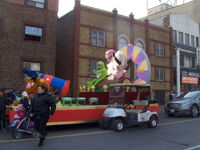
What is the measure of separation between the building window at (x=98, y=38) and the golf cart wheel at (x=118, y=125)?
13.1 metres

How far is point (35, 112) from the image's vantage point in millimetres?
6348

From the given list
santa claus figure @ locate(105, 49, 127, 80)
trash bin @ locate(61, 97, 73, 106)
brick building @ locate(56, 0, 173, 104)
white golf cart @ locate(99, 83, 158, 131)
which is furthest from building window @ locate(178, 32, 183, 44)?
trash bin @ locate(61, 97, 73, 106)

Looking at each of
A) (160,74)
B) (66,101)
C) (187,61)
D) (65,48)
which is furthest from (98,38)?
(187,61)

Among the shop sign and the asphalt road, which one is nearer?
the asphalt road

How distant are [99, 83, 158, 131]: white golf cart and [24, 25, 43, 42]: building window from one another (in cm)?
1104

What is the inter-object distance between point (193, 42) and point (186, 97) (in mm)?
21009

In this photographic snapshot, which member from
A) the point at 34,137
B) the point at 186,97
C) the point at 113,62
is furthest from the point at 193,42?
the point at 34,137

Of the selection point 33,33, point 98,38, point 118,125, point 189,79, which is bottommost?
point 118,125

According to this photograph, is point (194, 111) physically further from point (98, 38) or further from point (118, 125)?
point (98, 38)

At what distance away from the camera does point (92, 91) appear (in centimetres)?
1209

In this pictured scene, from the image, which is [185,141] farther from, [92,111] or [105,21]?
[105,21]

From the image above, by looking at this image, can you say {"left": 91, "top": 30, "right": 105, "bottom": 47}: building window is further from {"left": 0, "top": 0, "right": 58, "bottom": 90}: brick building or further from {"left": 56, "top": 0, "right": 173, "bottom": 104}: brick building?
{"left": 0, "top": 0, "right": 58, "bottom": 90}: brick building

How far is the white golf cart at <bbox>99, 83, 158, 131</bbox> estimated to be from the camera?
9.08m

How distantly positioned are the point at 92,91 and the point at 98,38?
10462 mm
